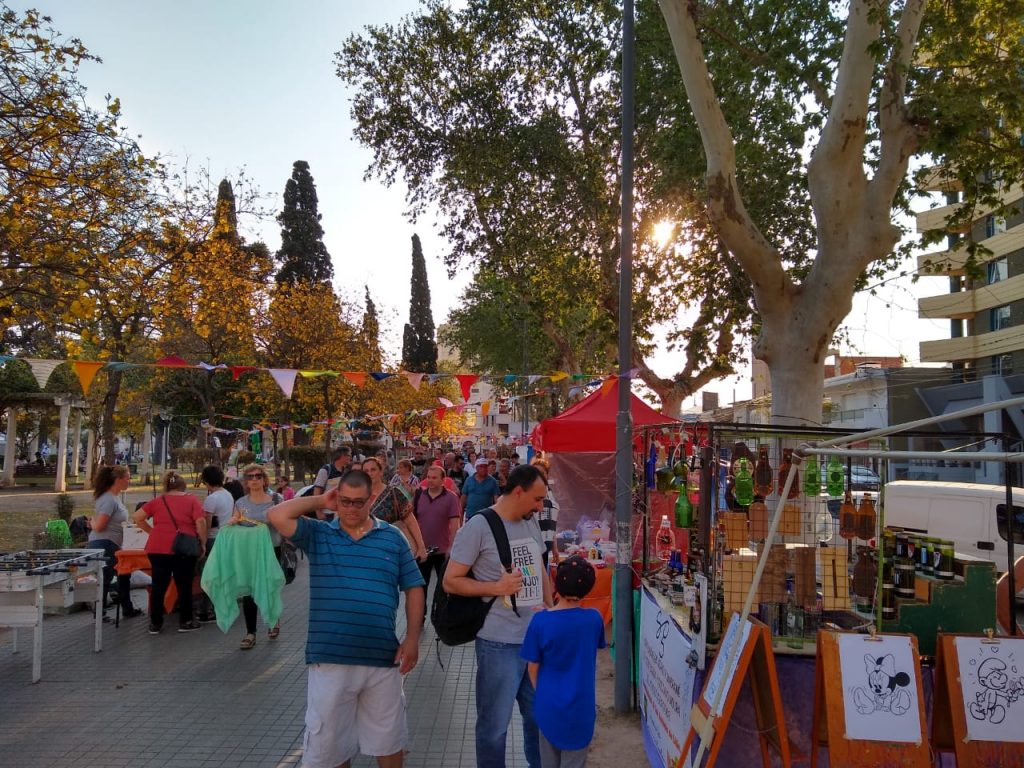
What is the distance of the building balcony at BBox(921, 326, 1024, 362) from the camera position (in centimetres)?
3152

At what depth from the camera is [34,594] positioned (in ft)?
20.0

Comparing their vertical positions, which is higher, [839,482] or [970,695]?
[839,482]

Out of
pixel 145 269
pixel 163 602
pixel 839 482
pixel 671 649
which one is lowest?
pixel 163 602

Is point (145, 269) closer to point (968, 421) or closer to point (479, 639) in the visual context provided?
point (479, 639)

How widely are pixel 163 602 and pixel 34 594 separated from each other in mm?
1928

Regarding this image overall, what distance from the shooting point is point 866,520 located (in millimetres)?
4648

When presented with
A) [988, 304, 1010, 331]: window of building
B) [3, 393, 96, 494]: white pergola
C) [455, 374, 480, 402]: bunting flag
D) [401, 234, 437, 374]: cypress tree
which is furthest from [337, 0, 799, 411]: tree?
[401, 234, 437, 374]: cypress tree

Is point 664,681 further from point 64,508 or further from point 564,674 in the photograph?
point 64,508

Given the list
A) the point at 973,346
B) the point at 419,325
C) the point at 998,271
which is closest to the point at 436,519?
the point at 998,271

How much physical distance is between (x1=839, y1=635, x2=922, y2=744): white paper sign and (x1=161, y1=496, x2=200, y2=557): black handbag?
20.5 feet

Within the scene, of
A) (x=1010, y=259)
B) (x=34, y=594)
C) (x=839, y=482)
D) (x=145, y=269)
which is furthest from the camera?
(x=1010, y=259)

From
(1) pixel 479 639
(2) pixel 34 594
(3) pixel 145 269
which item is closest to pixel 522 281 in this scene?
(3) pixel 145 269

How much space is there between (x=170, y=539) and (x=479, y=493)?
3.83 meters

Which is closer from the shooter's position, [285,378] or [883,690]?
[883,690]
